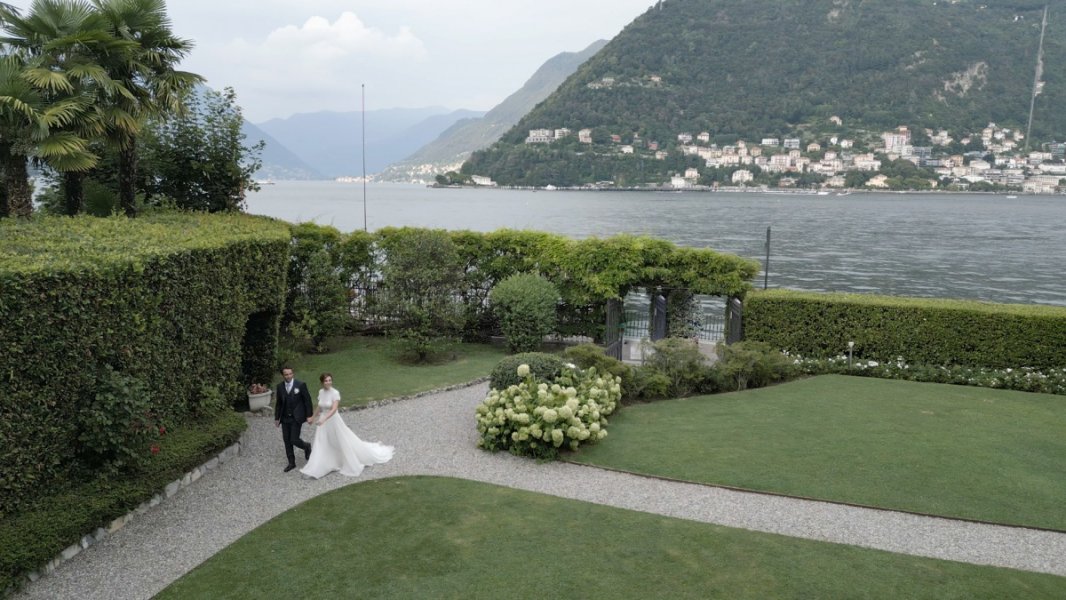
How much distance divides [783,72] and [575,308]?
155838mm

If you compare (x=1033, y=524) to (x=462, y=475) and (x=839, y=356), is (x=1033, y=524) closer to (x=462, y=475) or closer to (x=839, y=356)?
(x=462, y=475)

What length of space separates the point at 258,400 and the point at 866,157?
144 m

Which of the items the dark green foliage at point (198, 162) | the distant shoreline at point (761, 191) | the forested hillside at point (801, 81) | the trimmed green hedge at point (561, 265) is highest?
the forested hillside at point (801, 81)

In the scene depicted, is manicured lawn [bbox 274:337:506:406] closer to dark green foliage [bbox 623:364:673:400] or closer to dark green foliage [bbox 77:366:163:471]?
dark green foliage [bbox 623:364:673:400]

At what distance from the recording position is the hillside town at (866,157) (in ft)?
447

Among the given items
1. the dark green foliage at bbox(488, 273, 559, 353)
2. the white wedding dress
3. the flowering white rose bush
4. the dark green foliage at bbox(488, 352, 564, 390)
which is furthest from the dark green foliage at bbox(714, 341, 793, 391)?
the white wedding dress

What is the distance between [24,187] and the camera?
13.7 meters

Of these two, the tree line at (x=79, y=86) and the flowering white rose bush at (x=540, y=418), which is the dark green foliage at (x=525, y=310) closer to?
the flowering white rose bush at (x=540, y=418)

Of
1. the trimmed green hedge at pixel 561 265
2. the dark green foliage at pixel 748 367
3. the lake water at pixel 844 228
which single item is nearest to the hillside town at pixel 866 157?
the lake water at pixel 844 228

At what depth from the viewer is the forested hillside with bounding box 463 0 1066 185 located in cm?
13875

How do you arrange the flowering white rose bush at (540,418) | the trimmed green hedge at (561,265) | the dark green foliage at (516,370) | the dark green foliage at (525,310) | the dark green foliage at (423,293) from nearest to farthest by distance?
the flowering white rose bush at (540,418), the dark green foliage at (516,370), the dark green foliage at (423,293), the dark green foliage at (525,310), the trimmed green hedge at (561,265)

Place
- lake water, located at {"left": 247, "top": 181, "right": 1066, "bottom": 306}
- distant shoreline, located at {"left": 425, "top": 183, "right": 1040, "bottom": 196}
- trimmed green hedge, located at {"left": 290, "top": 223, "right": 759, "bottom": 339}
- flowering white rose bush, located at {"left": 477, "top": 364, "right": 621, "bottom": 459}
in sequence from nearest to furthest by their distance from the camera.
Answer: flowering white rose bush, located at {"left": 477, "top": 364, "right": 621, "bottom": 459}, trimmed green hedge, located at {"left": 290, "top": 223, "right": 759, "bottom": 339}, lake water, located at {"left": 247, "top": 181, "right": 1066, "bottom": 306}, distant shoreline, located at {"left": 425, "top": 183, "right": 1040, "bottom": 196}

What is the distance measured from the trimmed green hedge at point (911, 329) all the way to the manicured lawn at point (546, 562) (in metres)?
10.9

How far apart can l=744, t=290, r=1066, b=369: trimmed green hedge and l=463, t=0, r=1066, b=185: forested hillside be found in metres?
122
